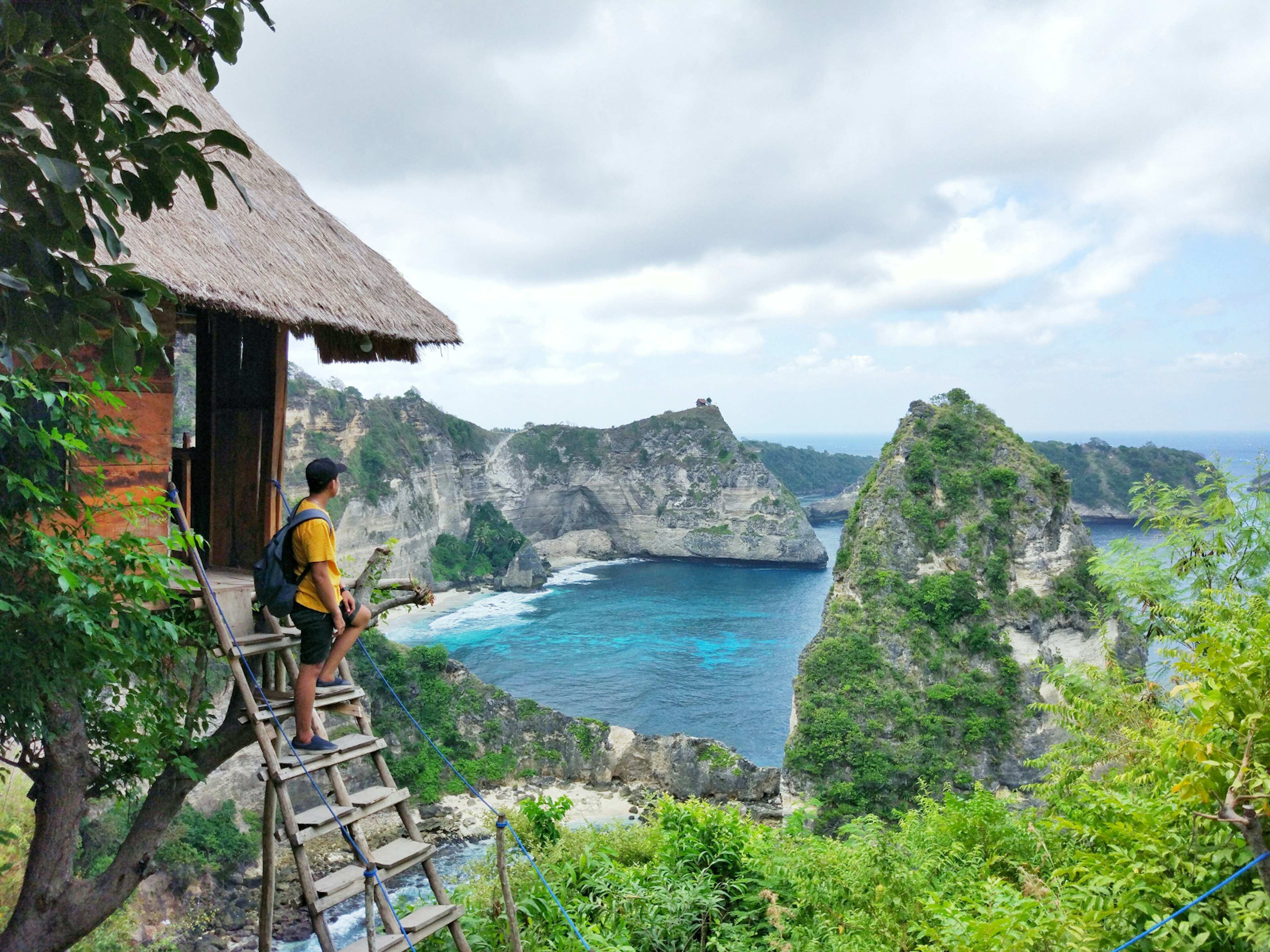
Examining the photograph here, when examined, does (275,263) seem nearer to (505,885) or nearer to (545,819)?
(505,885)

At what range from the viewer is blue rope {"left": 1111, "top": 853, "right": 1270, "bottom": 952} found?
9.68ft

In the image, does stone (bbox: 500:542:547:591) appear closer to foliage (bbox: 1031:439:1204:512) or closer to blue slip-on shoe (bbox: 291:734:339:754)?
foliage (bbox: 1031:439:1204:512)

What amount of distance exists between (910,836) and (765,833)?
1.34 meters

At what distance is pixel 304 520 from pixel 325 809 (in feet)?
5.29

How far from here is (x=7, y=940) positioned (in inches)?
193

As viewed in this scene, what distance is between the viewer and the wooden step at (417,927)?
13.0 feet

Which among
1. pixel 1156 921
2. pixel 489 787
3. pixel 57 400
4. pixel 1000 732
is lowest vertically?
pixel 489 787

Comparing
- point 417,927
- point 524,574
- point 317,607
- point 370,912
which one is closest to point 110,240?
point 317,607

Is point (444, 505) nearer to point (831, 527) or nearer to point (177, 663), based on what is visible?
point (831, 527)

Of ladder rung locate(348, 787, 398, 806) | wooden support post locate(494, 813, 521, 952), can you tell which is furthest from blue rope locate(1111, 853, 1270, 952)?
ladder rung locate(348, 787, 398, 806)

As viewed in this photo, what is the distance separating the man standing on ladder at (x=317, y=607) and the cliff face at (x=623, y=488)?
56988 mm

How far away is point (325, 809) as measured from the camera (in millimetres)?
4375

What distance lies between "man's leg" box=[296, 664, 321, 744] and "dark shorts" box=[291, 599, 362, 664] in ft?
0.17

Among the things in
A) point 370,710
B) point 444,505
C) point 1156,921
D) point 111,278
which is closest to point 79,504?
point 111,278
